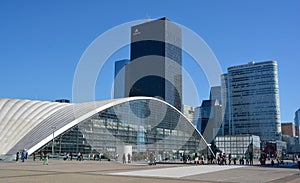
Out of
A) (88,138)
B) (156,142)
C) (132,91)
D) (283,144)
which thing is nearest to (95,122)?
(88,138)

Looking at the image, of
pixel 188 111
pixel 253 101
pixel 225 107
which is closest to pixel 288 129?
pixel 225 107

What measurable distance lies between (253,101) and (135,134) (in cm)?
9349

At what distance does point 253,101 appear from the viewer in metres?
142

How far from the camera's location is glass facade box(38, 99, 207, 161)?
51562 millimetres

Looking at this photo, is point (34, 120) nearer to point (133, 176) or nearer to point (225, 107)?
point (133, 176)

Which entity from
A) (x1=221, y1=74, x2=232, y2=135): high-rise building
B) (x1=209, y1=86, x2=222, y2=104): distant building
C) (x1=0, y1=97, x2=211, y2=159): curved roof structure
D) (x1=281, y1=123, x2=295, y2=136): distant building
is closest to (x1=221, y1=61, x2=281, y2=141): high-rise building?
(x1=221, y1=74, x2=232, y2=135): high-rise building

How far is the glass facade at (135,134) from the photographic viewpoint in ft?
169

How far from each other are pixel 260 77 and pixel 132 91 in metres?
59.4

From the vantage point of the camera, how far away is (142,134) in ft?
206

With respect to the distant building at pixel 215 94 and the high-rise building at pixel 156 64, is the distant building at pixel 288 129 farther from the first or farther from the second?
the high-rise building at pixel 156 64

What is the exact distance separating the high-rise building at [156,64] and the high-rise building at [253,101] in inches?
1265

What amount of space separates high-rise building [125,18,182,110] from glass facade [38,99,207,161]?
4409cm

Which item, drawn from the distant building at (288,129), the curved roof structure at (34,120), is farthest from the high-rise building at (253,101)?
the curved roof structure at (34,120)

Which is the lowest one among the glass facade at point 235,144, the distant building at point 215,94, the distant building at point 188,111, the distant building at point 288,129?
the glass facade at point 235,144
